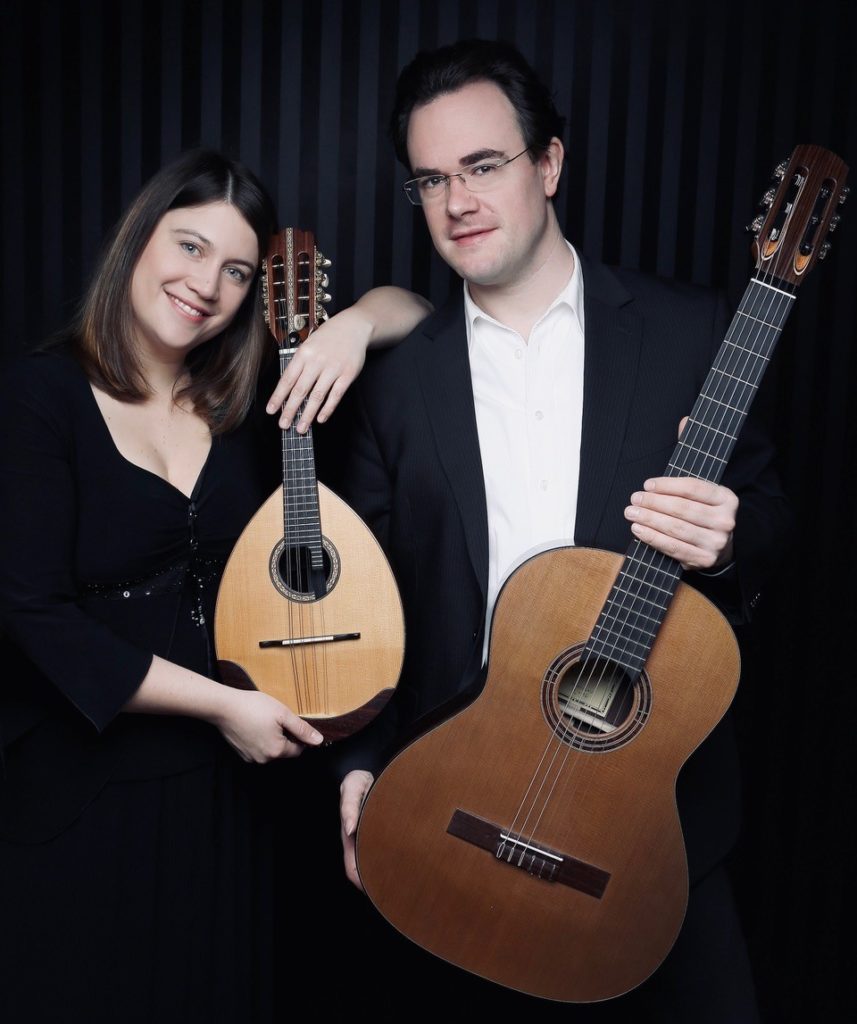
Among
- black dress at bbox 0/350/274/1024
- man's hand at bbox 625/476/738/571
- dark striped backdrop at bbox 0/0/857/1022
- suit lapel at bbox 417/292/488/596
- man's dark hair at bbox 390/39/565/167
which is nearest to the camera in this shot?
man's hand at bbox 625/476/738/571

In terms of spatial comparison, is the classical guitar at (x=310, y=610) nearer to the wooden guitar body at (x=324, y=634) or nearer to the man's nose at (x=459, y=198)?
the wooden guitar body at (x=324, y=634)

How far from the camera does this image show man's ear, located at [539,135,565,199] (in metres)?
2.06

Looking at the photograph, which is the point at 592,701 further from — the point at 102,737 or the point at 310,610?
the point at 102,737

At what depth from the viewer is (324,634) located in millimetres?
1805

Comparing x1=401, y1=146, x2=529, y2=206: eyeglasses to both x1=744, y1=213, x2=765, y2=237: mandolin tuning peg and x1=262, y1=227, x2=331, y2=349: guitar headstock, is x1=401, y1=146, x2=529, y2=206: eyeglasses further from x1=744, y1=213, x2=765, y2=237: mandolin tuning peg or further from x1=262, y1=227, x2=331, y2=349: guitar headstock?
x1=744, y1=213, x2=765, y2=237: mandolin tuning peg

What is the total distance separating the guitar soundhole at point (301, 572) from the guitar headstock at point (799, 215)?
0.88 m

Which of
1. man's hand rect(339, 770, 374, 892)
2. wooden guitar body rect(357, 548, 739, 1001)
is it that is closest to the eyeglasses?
wooden guitar body rect(357, 548, 739, 1001)

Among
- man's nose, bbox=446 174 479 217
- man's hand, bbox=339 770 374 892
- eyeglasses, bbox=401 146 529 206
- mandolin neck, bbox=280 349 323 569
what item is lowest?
man's hand, bbox=339 770 374 892

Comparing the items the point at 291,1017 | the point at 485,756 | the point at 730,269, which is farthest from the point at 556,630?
the point at 291,1017

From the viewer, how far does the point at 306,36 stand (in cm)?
278

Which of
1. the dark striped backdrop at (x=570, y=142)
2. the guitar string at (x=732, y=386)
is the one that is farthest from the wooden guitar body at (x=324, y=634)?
the dark striped backdrop at (x=570, y=142)

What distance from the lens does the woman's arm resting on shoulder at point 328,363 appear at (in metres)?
1.86

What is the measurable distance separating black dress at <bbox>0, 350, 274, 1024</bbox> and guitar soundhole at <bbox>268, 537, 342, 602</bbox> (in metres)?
0.21

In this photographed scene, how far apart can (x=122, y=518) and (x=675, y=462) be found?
0.99 meters
